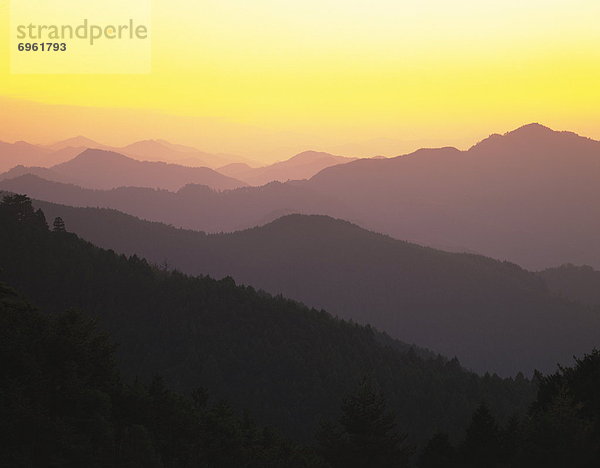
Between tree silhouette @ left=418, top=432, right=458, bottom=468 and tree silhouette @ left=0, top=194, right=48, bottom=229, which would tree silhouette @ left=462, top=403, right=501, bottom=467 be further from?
tree silhouette @ left=0, top=194, right=48, bottom=229

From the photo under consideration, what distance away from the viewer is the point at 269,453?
188 feet

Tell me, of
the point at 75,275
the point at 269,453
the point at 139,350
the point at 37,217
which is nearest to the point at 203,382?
the point at 139,350

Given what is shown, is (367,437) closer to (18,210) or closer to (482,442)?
(482,442)

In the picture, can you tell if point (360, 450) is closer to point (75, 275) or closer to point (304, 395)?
point (304, 395)

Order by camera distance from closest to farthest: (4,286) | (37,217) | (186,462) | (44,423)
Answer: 1. (44,423)
2. (186,462)
3. (4,286)
4. (37,217)

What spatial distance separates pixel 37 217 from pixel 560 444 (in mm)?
177562

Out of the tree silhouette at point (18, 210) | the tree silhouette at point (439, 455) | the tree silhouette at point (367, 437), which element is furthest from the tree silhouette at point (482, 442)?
the tree silhouette at point (18, 210)

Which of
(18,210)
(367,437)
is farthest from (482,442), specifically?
(18,210)

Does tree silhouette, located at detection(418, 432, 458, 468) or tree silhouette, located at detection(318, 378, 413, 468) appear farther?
tree silhouette, located at detection(318, 378, 413, 468)

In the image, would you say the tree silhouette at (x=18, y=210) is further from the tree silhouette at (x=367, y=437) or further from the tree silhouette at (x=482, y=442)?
the tree silhouette at (x=482, y=442)

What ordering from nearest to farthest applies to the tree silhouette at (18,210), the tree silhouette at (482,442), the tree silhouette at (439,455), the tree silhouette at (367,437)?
the tree silhouette at (482,442)
the tree silhouette at (439,455)
the tree silhouette at (367,437)
the tree silhouette at (18,210)

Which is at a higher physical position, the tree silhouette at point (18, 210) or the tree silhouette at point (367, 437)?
the tree silhouette at point (18, 210)

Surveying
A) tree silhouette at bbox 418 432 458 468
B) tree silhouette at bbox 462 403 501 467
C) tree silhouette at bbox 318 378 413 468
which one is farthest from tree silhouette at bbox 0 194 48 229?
tree silhouette at bbox 462 403 501 467

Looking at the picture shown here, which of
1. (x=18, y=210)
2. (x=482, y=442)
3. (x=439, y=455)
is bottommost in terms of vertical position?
(x=439, y=455)
